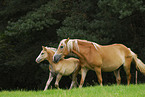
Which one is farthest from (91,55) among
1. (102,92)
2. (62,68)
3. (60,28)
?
(60,28)

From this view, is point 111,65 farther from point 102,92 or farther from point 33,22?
point 33,22

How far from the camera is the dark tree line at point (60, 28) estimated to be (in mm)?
16141

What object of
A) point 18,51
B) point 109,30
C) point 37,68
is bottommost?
point 37,68

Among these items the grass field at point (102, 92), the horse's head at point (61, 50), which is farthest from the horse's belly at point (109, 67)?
the grass field at point (102, 92)

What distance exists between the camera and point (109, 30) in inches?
655

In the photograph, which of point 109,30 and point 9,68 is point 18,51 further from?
point 109,30

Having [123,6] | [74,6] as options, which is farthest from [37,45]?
Result: [123,6]

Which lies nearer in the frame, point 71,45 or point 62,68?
point 71,45

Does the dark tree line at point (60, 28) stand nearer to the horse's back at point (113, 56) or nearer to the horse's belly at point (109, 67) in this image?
the horse's back at point (113, 56)

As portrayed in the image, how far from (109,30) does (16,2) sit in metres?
8.44

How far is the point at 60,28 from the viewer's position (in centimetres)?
1858

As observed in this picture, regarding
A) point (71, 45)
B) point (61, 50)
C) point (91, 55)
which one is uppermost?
point (71, 45)

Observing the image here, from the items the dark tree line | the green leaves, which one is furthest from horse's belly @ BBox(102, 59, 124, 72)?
the green leaves

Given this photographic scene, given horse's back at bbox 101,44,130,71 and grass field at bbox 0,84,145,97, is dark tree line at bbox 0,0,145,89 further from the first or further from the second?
grass field at bbox 0,84,145,97
